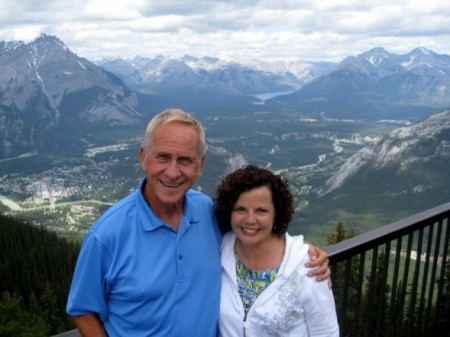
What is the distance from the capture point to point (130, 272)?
2502 millimetres

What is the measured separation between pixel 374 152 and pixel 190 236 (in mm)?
153785

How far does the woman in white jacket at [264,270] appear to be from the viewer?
2713 millimetres

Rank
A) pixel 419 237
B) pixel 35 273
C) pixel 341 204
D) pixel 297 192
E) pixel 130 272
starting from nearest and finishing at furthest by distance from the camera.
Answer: pixel 130 272, pixel 419 237, pixel 35 273, pixel 341 204, pixel 297 192

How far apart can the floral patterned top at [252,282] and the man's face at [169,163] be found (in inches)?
21.8

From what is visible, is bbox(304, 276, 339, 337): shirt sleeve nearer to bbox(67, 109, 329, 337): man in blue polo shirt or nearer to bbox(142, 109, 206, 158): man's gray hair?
bbox(67, 109, 329, 337): man in blue polo shirt

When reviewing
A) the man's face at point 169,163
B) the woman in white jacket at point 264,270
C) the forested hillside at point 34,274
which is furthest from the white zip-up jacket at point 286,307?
the forested hillside at point 34,274

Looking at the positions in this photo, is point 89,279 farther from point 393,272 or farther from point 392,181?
point 392,181

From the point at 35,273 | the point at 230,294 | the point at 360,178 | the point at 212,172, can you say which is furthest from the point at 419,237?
the point at 212,172

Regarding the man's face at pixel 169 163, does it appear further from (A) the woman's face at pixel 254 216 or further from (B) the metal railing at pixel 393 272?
(B) the metal railing at pixel 393 272

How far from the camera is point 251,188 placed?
2.81 m

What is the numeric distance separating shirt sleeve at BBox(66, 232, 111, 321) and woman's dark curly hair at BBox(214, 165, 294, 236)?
27.7 inches

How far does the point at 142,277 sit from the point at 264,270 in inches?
26.3

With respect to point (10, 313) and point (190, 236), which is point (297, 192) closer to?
point (10, 313)

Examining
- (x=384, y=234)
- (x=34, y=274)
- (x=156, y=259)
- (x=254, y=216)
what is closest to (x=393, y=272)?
(x=384, y=234)
